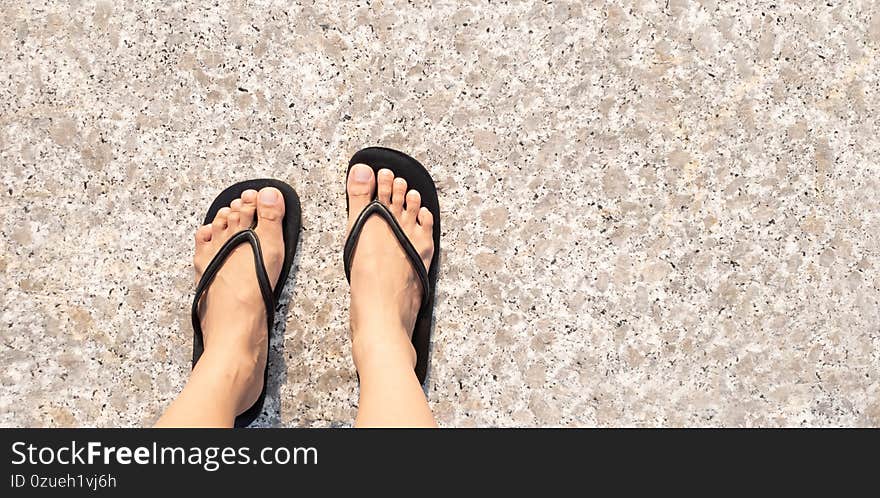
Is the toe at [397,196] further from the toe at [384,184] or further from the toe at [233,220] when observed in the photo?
the toe at [233,220]

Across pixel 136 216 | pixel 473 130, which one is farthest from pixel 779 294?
pixel 136 216

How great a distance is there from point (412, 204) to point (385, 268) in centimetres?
13

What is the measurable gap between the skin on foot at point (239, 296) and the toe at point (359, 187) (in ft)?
0.41

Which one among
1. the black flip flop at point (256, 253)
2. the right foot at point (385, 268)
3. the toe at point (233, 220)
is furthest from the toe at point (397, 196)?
the toe at point (233, 220)

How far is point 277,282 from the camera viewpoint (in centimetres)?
110

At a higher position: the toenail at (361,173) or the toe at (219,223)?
the toenail at (361,173)

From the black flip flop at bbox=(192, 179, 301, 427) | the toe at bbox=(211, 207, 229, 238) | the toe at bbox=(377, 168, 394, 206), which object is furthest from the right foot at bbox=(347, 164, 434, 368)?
the toe at bbox=(211, 207, 229, 238)

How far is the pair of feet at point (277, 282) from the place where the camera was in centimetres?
102

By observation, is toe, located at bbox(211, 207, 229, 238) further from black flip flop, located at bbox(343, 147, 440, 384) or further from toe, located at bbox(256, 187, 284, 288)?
black flip flop, located at bbox(343, 147, 440, 384)

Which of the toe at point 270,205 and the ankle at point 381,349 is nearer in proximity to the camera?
the ankle at point 381,349

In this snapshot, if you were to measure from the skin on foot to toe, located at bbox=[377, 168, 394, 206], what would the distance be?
18 cm

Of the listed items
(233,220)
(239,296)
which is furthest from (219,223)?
(239,296)

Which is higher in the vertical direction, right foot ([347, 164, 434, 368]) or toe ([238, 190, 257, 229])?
toe ([238, 190, 257, 229])

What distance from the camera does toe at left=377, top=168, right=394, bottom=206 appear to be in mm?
1115
